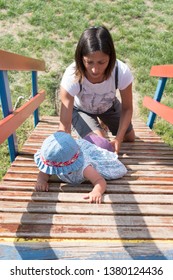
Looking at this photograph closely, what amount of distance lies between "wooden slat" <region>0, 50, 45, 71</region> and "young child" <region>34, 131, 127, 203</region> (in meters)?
0.66

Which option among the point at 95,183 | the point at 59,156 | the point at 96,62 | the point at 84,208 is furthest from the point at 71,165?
the point at 96,62

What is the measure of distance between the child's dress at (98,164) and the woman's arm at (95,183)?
0.17 ft

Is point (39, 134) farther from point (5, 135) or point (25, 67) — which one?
point (5, 135)

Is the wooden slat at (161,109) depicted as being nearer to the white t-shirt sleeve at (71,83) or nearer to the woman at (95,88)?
the woman at (95,88)

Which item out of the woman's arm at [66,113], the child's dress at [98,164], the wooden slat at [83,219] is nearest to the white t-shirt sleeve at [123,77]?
the woman's arm at [66,113]

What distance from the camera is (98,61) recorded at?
2.44 metres

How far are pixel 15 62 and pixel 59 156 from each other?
1.05m

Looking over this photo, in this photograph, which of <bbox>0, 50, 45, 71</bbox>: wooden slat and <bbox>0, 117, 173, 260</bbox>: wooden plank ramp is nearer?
<bbox>0, 117, 173, 260</bbox>: wooden plank ramp

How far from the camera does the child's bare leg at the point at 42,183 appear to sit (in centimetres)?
226

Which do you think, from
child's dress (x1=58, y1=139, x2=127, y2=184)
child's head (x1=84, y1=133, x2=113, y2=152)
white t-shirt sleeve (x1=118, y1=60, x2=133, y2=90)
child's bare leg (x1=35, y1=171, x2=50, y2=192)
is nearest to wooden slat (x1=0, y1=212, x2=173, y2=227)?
child's bare leg (x1=35, y1=171, x2=50, y2=192)

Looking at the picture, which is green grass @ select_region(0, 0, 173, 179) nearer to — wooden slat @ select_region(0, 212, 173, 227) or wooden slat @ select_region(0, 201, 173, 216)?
wooden slat @ select_region(0, 201, 173, 216)

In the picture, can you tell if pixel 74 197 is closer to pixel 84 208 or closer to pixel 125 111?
pixel 84 208

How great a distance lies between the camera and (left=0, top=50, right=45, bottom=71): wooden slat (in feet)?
7.80
